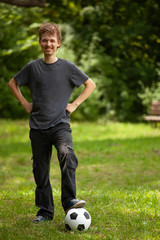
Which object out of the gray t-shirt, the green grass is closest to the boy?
the gray t-shirt

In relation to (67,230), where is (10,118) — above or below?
below

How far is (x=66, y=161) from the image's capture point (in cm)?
386

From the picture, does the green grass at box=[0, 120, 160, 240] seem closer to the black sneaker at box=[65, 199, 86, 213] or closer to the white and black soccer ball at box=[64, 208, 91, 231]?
the white and black soccer ball at box=[64, 208, 91, 231]

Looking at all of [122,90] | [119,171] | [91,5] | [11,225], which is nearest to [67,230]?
[11,225]

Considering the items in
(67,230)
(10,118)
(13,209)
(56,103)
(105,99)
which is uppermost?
A: (56,103)

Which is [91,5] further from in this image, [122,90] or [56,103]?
[56,103]

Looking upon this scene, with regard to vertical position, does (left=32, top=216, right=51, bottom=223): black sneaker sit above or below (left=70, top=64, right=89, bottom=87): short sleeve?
below

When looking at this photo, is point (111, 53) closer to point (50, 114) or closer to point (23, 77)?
point (23, 77)

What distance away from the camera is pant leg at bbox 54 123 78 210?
3.87 meters

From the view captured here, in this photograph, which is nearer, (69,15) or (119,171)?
(119,171)

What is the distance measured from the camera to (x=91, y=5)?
21531mm

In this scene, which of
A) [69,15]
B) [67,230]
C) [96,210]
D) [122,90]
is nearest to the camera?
[67,230]

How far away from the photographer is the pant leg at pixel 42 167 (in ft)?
13.3

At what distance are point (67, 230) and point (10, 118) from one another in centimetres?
1582
